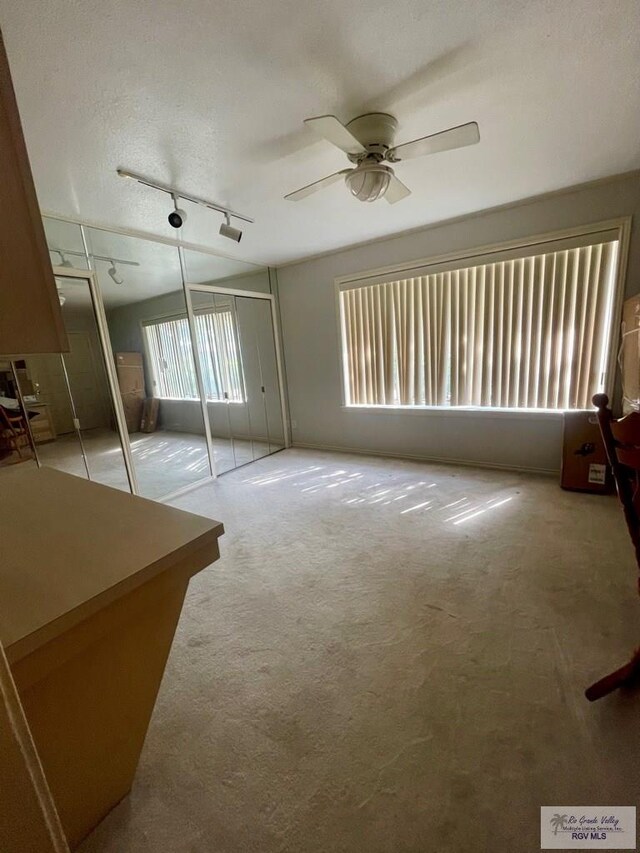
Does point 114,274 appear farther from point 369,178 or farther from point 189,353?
point 369,178

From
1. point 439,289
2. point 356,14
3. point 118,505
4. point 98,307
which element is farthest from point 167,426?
point 356,14

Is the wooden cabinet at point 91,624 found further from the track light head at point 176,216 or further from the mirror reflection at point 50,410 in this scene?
the track light head at point 176,216

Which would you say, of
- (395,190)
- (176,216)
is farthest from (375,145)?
(176,216)

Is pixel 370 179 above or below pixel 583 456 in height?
above

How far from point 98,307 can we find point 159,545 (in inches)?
112

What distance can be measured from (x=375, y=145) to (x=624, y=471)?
6.57ft

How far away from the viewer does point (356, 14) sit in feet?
4.17

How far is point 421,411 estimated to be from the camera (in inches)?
160

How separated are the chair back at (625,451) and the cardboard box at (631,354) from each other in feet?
4.91

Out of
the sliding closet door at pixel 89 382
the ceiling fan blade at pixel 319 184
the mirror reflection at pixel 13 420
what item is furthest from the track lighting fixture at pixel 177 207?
the mirror reflection at pixel 13 420

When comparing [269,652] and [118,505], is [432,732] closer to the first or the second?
[269,652]

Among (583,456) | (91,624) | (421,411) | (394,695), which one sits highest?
(91,624)

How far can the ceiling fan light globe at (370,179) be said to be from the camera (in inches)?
76.4

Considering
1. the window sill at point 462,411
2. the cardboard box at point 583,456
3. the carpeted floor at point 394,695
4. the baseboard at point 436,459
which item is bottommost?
the carpeted floor at point 394,695
